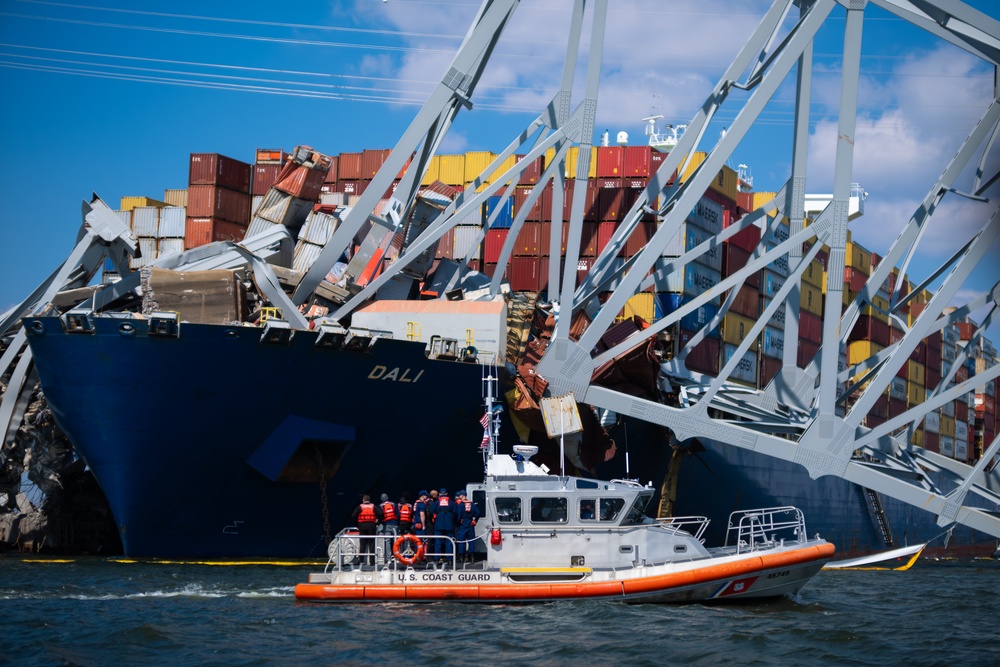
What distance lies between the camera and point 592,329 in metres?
28.2

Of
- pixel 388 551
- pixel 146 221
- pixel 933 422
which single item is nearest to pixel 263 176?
pixel 146 221

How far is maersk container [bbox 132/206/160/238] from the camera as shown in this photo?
41062 millimetres

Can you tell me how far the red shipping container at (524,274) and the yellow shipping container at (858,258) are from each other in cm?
1835

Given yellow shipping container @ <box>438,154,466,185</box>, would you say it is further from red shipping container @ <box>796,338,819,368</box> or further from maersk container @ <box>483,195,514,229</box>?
red shipping container @ <box>796,338,819,368</box>

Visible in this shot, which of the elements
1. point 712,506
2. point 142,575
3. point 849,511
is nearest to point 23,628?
point 142,575

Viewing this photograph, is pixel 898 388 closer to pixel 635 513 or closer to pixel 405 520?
pixel 635 513

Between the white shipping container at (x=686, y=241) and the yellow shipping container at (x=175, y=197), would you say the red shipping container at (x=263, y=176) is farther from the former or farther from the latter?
the white shipping container at (x=686, y=241)

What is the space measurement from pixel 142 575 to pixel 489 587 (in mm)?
8783

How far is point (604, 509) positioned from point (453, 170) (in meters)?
23.0

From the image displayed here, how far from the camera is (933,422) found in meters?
56.2

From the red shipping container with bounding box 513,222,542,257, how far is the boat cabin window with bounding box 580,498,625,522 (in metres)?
18.5

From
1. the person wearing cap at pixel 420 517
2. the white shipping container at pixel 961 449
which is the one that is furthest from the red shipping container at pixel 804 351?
the person wearing cap at pixel 420 517

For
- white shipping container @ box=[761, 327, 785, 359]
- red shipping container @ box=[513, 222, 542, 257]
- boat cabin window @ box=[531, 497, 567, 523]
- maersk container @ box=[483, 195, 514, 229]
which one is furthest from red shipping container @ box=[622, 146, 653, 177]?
boat cabin window @ box=[531, 497, 567, 523]

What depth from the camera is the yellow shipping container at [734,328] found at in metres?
40.2
